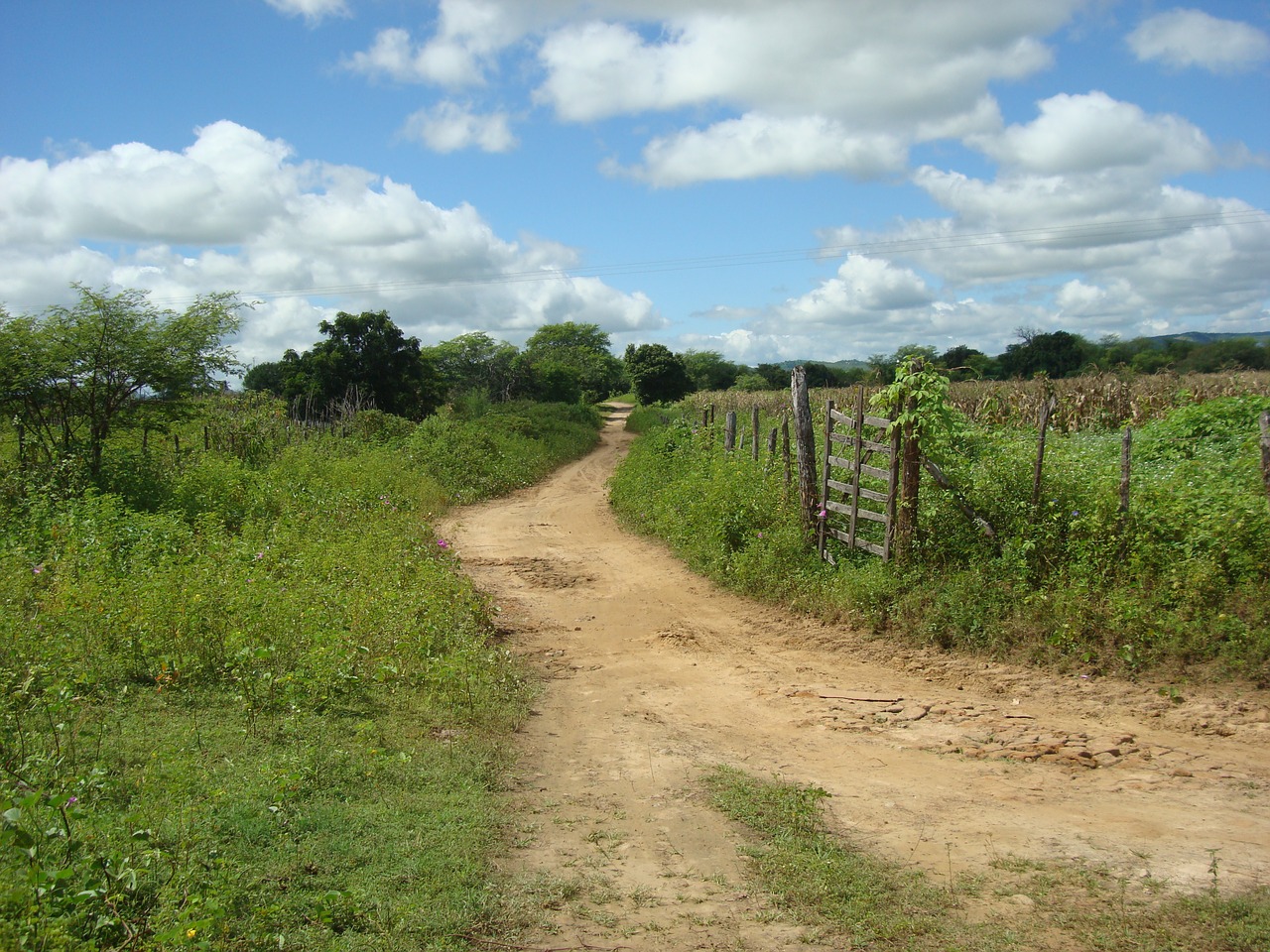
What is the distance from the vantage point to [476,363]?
48688 millimetres

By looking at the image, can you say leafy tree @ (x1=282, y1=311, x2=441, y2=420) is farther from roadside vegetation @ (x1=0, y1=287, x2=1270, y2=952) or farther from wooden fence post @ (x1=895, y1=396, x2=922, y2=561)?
wooden fence post @ (x1=895, y1=396, x2=922, y2=561)

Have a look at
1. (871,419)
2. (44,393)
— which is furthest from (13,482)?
(871,419)

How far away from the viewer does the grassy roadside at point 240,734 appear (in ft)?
11.5

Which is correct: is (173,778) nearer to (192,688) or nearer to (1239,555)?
(192,688)

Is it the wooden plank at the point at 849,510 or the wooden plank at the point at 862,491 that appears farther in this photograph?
the wooden plank at the point at 862,491

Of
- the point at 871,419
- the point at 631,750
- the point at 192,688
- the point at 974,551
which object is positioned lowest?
the point at 631,750

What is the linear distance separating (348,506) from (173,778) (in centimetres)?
1039

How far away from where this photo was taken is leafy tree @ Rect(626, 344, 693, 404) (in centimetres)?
5334

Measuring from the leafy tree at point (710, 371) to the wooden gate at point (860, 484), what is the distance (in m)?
49.3

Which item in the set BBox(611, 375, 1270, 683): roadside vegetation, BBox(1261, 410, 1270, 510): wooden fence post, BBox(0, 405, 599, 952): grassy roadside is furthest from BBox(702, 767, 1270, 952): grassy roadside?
BBox(1261, 410, 1270, 510): wooden fence post

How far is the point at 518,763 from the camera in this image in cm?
596

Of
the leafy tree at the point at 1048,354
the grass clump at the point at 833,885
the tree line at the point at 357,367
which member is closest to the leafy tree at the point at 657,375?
the tree line at the point at 357,367

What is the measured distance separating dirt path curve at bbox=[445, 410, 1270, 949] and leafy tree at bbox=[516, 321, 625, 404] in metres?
36.6

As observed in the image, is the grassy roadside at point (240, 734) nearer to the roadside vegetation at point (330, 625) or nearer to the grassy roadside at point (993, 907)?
the roadside vegetation at point (330, 625)
